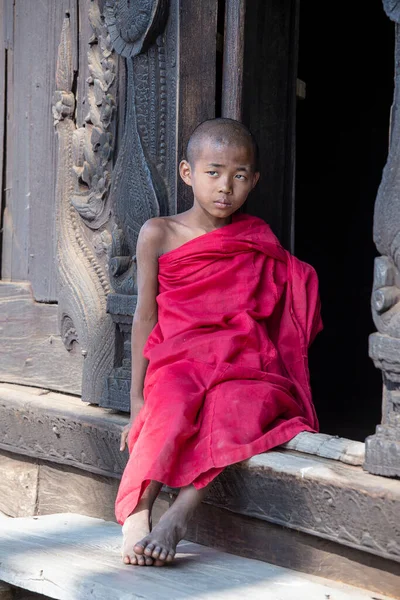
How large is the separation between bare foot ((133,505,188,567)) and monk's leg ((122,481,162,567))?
2 cm

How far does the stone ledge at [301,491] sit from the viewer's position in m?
2.49

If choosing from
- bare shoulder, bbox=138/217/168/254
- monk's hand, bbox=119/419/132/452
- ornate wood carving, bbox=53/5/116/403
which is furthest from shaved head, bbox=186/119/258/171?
monk's hand, bbox=119/419/132/452

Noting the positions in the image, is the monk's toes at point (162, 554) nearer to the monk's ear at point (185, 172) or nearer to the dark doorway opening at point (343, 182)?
the monk's ear at point (185, 172)

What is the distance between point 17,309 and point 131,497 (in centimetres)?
178

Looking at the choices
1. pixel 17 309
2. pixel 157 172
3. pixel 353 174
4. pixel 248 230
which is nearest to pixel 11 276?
pixel 17 309

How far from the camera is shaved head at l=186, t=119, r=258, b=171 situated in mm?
3105

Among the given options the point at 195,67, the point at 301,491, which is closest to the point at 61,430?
the point at 301,491

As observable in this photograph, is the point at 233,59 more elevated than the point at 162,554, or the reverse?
the point at 233,59

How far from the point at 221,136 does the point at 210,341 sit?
66cm

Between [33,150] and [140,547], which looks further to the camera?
[33,150]

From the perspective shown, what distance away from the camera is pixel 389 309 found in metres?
2.61

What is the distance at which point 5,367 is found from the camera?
4.46 meters

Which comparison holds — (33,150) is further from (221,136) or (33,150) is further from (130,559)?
(130,559)

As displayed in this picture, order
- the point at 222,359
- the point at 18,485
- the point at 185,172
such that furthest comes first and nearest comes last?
the point at 18,485 < the point at 185,172 < the point at 222,359
